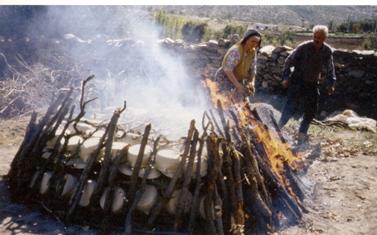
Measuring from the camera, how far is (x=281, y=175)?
15.1 ft

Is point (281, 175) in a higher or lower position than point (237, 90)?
lower

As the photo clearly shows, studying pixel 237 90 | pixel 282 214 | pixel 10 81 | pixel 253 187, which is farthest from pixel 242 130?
pixel 10 81

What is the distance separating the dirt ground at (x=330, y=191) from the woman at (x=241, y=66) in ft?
5.25

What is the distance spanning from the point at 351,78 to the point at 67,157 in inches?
→ 291

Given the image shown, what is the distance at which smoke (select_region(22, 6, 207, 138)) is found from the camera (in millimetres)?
5812

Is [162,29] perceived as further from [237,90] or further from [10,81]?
[237,90]

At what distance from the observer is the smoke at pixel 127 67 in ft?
19.1

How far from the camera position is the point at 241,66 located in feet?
Answer: 18.8

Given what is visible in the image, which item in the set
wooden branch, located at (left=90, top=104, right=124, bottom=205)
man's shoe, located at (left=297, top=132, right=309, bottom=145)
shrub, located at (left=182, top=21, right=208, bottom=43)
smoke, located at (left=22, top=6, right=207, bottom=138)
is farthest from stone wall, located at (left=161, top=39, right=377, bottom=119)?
shrub, located at (left=182, top=21, right=208, bottom=43)

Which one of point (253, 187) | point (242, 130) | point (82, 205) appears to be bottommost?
point (82, 205)

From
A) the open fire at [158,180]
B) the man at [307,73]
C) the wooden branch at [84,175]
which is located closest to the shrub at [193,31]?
the man at [307,73]

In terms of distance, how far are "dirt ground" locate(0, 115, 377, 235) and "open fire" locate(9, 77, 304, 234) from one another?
18 cm

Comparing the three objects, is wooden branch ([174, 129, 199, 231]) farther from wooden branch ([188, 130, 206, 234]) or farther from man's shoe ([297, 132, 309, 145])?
A: man's shoe ([297, 132, 309, 145])

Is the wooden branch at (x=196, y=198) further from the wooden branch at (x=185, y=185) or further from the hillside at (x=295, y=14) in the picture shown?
the hillside at (x=295, y=14)
